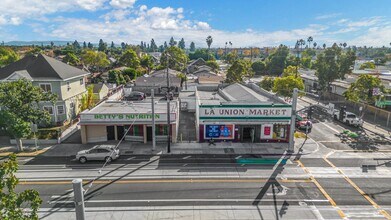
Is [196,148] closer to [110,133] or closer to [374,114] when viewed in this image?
[110,133]

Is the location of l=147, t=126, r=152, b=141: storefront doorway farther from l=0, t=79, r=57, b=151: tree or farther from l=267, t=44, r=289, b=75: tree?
l=267, t=44, r=289, b=75: tree

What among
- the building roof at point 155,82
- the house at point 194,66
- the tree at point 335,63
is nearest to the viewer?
the tree at point 335,63

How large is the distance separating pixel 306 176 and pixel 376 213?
6.32 meters

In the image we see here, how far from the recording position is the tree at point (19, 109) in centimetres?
2852

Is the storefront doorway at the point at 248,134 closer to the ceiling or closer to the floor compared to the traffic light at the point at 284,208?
closer to the ceiling

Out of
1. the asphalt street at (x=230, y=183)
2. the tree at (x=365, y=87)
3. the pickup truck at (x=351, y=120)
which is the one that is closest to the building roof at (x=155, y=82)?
the pickup truck at (x=351, y=120)

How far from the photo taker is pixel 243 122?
3291 centimetres

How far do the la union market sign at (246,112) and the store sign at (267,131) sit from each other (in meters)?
1.17

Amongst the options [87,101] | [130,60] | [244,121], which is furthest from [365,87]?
[130,60]

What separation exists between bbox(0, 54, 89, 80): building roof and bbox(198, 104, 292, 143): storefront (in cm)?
2251

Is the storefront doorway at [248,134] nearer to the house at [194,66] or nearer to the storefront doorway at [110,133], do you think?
the storefront doorway at [110,133]

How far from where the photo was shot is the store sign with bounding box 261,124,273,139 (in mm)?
33031

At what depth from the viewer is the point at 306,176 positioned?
79.4ft

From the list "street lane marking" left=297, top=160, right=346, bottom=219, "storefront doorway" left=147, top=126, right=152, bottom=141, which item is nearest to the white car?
"storefront doorway" left=147, top=126, right=152, bottom=141
